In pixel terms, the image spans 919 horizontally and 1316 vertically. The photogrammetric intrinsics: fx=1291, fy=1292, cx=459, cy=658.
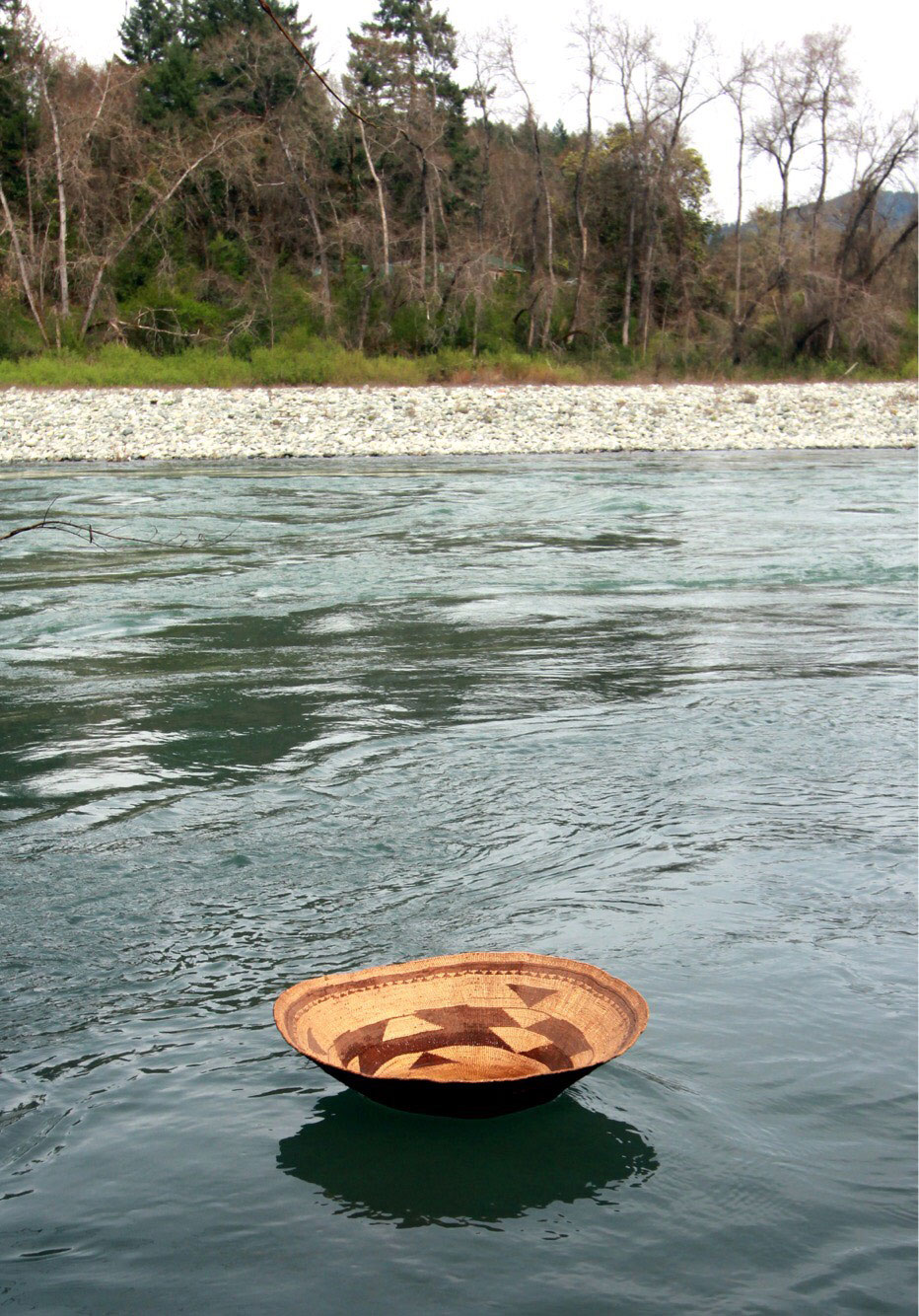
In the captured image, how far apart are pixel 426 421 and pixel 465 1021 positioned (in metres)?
24.9

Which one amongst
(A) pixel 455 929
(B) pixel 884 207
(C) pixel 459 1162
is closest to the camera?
(C) pixel 459 1162

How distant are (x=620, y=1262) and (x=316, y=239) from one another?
4133 centimetres

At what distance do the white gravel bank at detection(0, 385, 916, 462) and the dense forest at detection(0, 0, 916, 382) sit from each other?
7627 millimetres

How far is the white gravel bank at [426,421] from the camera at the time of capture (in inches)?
981

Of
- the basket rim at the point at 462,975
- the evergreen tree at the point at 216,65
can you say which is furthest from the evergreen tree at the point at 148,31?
the basket rim at the point at 462,975

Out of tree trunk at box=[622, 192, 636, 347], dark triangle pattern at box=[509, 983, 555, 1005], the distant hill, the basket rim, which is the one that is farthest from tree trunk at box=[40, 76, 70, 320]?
dark triangle pattern at box=[509, 983, 555, 1005]

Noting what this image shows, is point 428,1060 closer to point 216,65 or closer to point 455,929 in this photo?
point 455,929

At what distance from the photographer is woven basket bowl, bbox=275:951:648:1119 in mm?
2994

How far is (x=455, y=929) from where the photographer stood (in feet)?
13.9

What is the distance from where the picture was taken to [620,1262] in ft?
8.94

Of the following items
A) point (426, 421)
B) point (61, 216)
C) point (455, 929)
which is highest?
point (61, 216)

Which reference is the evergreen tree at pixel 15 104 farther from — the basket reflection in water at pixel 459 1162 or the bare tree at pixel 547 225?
the basket reflection in water at pixel 459 1162

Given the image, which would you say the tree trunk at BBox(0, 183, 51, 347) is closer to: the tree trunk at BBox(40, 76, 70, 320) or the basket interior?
the tree trunk at BBox(40, 76, 70, 320)

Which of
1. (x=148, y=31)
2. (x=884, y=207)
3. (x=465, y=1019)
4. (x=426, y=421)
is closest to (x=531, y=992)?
(x=465, y=1019)
